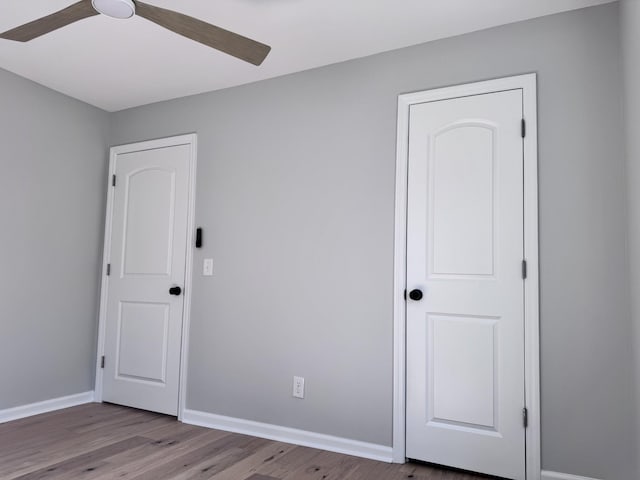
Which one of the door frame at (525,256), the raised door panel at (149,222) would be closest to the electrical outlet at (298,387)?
the door frame at (525,256)

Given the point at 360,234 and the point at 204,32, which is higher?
the point at 204,32

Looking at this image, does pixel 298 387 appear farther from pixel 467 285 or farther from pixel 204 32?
pixel 204 32

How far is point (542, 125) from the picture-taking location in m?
2.47

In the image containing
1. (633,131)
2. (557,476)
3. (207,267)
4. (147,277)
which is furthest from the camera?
(147,277)

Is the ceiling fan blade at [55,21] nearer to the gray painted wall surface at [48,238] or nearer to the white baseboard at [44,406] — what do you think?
the gray painted wall surface at [48,238]

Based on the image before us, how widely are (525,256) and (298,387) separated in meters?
1.57

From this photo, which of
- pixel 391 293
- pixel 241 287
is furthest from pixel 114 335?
pixel 391 293

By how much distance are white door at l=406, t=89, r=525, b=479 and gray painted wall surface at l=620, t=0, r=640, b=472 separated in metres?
0.48

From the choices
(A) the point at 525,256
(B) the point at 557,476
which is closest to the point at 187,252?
(A) the point at 525,256

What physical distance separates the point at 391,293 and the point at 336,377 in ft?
2.04

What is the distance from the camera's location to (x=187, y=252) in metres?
3.53

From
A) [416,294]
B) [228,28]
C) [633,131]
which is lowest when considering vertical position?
[416,294]

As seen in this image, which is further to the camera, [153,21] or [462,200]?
[462,200]

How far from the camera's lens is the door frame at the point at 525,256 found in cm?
237
